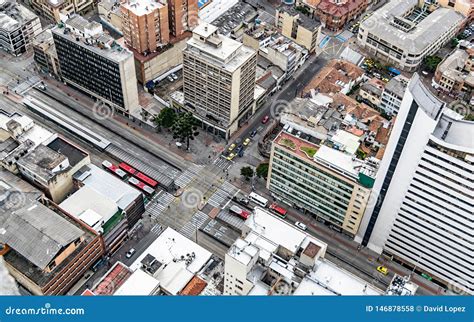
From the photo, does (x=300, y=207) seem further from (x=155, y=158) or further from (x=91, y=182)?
(x=91, y=182)

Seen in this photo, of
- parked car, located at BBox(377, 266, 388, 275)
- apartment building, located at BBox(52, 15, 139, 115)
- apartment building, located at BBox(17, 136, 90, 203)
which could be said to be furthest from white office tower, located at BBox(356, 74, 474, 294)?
apartment building, located at BBox(52, 15, 139, 115)

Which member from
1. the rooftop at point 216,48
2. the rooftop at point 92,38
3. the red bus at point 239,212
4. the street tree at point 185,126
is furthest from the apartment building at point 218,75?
the red bus at point 239,212

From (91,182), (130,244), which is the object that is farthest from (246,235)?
(91,182)

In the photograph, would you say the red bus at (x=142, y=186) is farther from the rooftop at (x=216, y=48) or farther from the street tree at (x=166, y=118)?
the rooftop at (x=216, y=48)

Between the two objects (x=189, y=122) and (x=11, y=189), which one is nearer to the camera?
(x=11, y=189)

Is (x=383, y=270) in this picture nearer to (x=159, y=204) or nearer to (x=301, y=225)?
(x=301, y=225)

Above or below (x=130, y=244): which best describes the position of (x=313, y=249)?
above

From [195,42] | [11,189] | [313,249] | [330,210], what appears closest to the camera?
[313,249]
